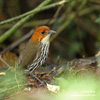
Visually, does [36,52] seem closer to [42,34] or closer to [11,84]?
[42,34]

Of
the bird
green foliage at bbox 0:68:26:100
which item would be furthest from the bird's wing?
green foliage at bbox 0:68:26:100

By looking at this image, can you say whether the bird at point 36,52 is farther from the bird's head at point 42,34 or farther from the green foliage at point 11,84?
the green foliage at point 11,84

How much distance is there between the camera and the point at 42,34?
4.07 metres

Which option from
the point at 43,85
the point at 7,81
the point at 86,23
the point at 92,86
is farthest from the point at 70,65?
A: the point at 86,23

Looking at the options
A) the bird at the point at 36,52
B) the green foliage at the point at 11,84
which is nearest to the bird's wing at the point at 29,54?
the bird at the point at 36,52

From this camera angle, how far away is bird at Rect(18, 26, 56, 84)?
398cm

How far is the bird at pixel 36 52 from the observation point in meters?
3.98

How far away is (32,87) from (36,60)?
0.60 m

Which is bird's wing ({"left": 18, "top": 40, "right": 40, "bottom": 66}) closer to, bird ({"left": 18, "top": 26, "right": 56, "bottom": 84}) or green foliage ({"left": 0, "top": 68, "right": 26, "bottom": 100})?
bird ({"left": 18, "top": 26, "right": 56, "bottom": 84})

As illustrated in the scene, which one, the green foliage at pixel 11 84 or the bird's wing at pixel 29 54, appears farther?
the bird's wing at pixel 29 54

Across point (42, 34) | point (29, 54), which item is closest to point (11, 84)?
point (29, 54)

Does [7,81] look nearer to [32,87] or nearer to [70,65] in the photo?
[32,87]

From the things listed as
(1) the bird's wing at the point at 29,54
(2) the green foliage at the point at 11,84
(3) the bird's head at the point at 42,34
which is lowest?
(2) the green foliage at the point at 11,84

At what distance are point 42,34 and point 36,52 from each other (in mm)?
310
